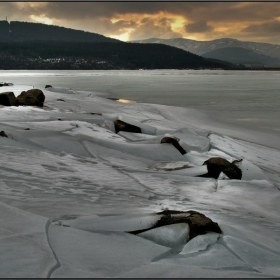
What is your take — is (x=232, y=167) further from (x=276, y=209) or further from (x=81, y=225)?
(x=81, y=225)

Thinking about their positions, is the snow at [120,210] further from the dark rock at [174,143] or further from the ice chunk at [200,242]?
the dark rock at [174,143]

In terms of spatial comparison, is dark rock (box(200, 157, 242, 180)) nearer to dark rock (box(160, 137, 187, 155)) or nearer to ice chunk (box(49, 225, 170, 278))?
dark rock (box(160, 137, 187, 155))

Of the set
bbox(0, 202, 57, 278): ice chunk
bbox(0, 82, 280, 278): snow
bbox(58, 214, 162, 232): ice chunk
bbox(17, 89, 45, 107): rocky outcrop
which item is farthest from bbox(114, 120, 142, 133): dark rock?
bbox(0, 202, 57, 278): ice chunk

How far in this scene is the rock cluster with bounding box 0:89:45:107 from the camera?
9883mm

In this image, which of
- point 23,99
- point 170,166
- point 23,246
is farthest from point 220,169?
point 23,99

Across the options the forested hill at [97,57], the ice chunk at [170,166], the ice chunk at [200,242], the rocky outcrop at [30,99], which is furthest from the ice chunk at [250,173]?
the forested hill at [97,57]

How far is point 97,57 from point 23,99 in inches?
5085

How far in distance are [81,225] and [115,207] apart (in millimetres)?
631

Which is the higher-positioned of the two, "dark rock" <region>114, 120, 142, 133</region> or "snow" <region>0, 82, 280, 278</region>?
"dark rock" <region>114, 120, 142, 133</region>

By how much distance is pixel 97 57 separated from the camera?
135 meters

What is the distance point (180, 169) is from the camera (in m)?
5.30

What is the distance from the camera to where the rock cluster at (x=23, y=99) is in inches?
389

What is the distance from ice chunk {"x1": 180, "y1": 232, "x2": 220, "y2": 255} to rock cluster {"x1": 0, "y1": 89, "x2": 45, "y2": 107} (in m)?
8.61

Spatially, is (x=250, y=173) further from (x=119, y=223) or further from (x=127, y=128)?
(x=127, y=128)
